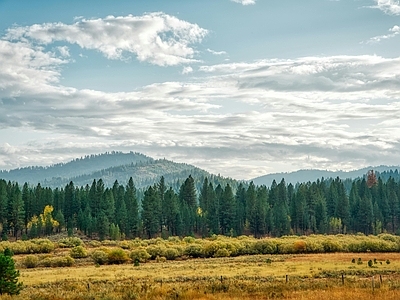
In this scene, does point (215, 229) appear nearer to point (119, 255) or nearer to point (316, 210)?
point (316, 210)

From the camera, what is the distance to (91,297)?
2555cm

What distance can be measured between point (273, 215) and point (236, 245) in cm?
4189

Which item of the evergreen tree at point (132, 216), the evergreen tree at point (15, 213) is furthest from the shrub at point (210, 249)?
the evergreen tree at point (15, 213)

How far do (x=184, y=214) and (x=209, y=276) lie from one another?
75282mm

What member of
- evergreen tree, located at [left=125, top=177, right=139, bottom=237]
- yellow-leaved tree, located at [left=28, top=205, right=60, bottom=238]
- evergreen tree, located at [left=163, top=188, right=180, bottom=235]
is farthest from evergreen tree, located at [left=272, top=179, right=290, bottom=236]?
yellow-leaved tree, located at [left=28, top=205, right=60, bottom=238]

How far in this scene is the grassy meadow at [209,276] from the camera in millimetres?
26203

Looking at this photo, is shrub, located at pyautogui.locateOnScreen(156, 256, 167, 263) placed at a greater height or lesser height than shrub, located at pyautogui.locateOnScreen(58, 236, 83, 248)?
lesser

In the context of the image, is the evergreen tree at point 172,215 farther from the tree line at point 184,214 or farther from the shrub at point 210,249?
the shrub at point 210,249

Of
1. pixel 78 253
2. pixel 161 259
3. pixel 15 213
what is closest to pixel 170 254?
pixel 161 259

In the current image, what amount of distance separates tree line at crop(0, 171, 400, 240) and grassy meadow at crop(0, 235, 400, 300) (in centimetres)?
1941

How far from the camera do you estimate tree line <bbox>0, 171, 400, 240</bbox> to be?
10656 cm

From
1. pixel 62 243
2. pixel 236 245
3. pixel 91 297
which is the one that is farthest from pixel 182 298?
pixel 62 243

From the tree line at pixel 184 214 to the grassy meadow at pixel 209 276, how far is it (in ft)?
63.7

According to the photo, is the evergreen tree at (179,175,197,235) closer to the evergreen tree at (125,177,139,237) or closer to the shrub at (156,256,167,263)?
the evergreen tree at (125,177,139,237)
